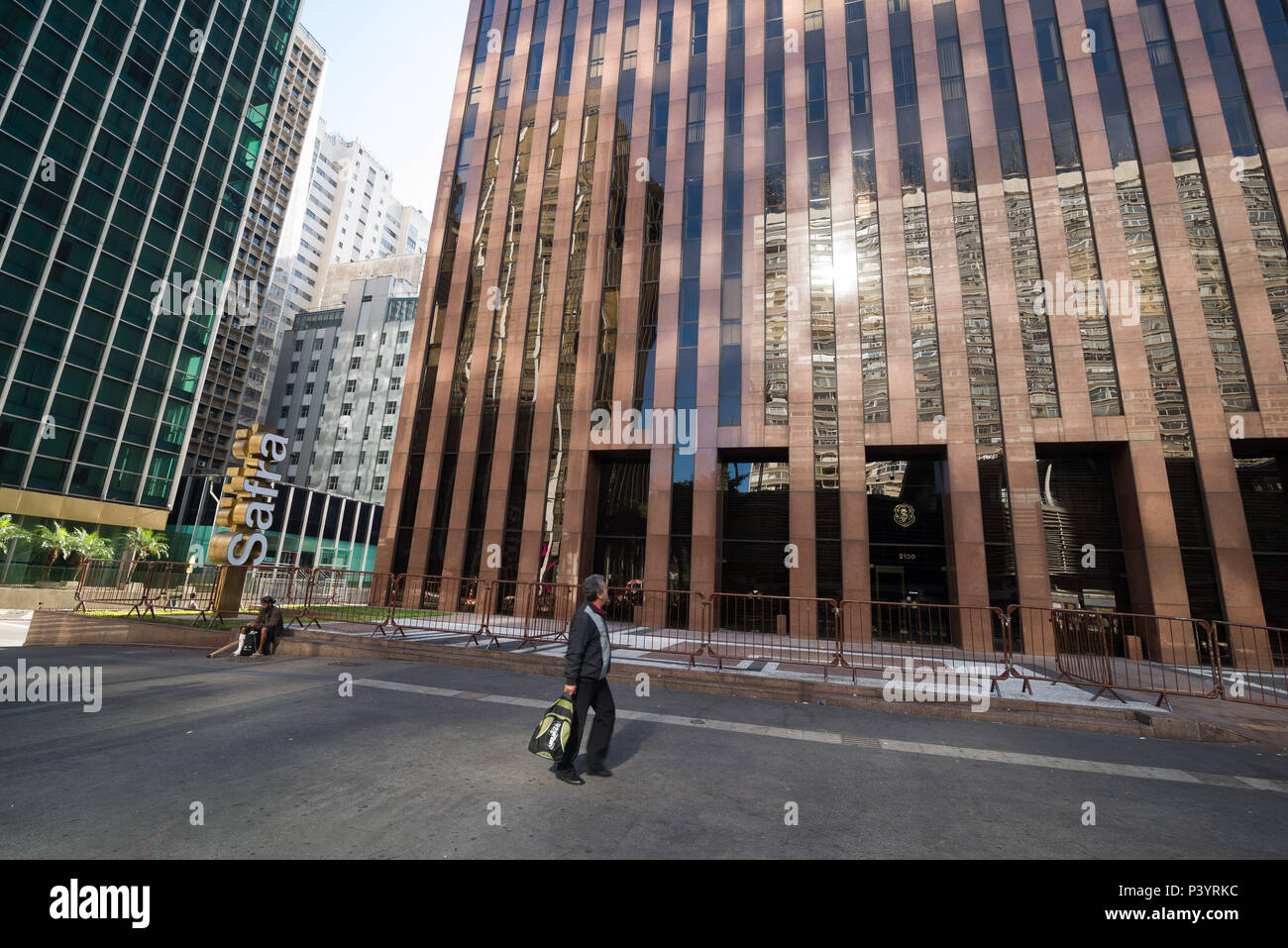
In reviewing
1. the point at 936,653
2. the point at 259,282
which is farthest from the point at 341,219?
the point at 936,653

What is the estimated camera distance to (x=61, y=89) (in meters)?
35.7

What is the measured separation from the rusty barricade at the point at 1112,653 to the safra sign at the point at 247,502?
19265mm

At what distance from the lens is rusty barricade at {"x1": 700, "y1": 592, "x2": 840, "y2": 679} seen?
12211 mm

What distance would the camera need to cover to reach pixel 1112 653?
13.7m

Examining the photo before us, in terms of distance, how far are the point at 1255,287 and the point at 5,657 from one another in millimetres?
34443

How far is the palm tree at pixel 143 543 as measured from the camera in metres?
35.4

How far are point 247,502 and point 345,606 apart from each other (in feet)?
25.6

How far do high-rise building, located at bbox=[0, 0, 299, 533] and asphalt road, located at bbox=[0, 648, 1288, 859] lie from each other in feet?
136

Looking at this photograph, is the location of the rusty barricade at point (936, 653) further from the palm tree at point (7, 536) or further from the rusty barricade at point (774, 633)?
the palm tree at point (7, 536)

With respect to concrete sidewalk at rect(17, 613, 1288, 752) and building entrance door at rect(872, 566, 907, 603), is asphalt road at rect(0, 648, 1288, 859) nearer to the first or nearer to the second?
concrete sidewalk at rect(17, 613, 1288, 752)

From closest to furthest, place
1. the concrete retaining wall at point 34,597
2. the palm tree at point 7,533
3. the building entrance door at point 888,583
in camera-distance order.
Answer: the building entrance door at point 888,583 → the concrete retaining wall at point 34,597 → the palm tree at point 7,533

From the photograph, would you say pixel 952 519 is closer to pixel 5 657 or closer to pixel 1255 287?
pixel 1255 287

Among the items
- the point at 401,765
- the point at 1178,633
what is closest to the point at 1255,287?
the point at 1178,633

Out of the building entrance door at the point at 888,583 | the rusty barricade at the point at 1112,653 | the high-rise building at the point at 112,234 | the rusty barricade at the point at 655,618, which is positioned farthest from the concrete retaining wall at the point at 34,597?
the rusty barricade at the point at 1112,653
